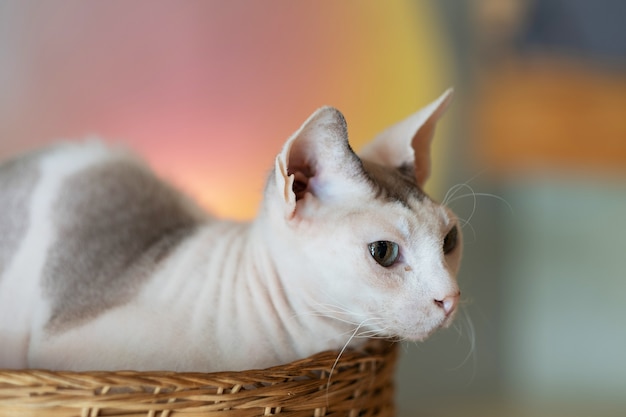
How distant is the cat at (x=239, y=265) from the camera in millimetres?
732

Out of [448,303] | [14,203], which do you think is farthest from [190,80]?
[448,303]

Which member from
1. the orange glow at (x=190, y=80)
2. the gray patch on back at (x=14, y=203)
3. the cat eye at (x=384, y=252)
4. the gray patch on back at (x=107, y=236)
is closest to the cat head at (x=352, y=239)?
the cat eye at (x=384, y=252)

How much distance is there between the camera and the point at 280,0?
150cm

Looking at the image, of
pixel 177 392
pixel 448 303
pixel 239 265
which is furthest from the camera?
pixel 239 265

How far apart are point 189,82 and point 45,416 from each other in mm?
953

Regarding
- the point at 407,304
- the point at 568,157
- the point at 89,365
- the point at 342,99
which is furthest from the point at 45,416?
the point at 568,157

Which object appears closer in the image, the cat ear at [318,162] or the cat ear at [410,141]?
the cat ear at [318,162]

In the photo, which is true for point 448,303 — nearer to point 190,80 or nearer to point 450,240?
point 450,240

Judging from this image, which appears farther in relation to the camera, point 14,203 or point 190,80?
point 190,80

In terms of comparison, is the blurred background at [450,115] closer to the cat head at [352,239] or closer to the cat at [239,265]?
the cat at [239,265]

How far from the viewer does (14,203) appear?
2.94ft

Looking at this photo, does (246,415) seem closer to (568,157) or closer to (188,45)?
(188,45)

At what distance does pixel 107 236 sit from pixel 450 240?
0.45m

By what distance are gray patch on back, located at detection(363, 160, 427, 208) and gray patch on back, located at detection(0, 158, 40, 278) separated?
0.46m
